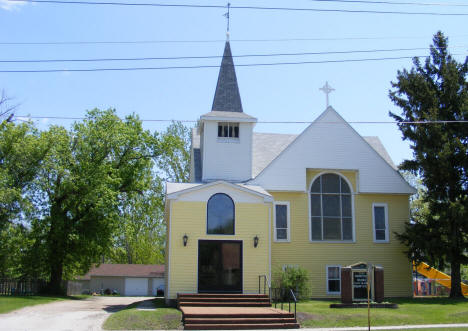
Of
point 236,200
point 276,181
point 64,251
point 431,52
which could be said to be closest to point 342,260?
point 276,181

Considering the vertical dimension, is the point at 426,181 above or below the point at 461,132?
below

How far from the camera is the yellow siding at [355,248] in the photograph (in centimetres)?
2678

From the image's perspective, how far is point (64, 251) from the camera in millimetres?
31828

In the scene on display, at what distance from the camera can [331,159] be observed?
91.2ft

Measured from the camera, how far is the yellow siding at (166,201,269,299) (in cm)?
2227

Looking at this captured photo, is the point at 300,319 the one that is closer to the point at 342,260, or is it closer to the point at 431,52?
the point at 342,260

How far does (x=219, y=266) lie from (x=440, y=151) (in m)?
12.2

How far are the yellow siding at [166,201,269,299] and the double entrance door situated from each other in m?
0.23

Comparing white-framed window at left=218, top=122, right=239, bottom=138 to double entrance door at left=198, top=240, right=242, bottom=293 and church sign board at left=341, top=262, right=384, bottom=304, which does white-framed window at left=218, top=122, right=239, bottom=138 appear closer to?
double entrance door at left=198, top=240, right=242, bottom=293

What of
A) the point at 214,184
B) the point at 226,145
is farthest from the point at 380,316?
the point at 226,145

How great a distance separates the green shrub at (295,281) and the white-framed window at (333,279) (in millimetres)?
3116

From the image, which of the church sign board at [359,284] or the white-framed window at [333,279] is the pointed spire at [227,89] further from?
the church sign board at [359,284]

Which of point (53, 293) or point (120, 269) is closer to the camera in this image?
point (53, 293)

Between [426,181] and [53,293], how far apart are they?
76.4 ft
